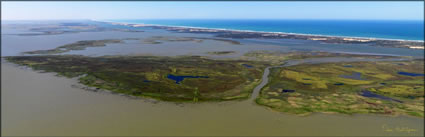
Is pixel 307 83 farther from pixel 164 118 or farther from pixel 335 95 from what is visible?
pixel 164 118

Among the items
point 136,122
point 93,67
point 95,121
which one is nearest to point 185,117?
point 136,122

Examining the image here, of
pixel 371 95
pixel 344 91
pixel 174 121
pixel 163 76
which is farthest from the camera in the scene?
pixel 163 76

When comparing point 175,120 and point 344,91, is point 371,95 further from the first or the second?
point 175,120

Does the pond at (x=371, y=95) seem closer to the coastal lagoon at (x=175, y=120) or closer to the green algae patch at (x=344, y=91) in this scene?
the green algae patch at (x=344, y=91)

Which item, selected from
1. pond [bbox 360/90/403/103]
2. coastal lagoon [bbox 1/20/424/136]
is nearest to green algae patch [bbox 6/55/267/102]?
coastal lagoon [bbox 1/20/424/136]

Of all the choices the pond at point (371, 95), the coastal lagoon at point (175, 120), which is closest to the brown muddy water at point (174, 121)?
the coastal lagoon at point (175, 120)

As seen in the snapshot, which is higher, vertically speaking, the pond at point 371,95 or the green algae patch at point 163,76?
the green algae patch at point 163,76

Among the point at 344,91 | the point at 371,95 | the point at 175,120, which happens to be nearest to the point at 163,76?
the point at 175,120

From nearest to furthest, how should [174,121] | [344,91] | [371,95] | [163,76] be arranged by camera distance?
[174,121] → [371,95] → [344,91] → [163,76]
